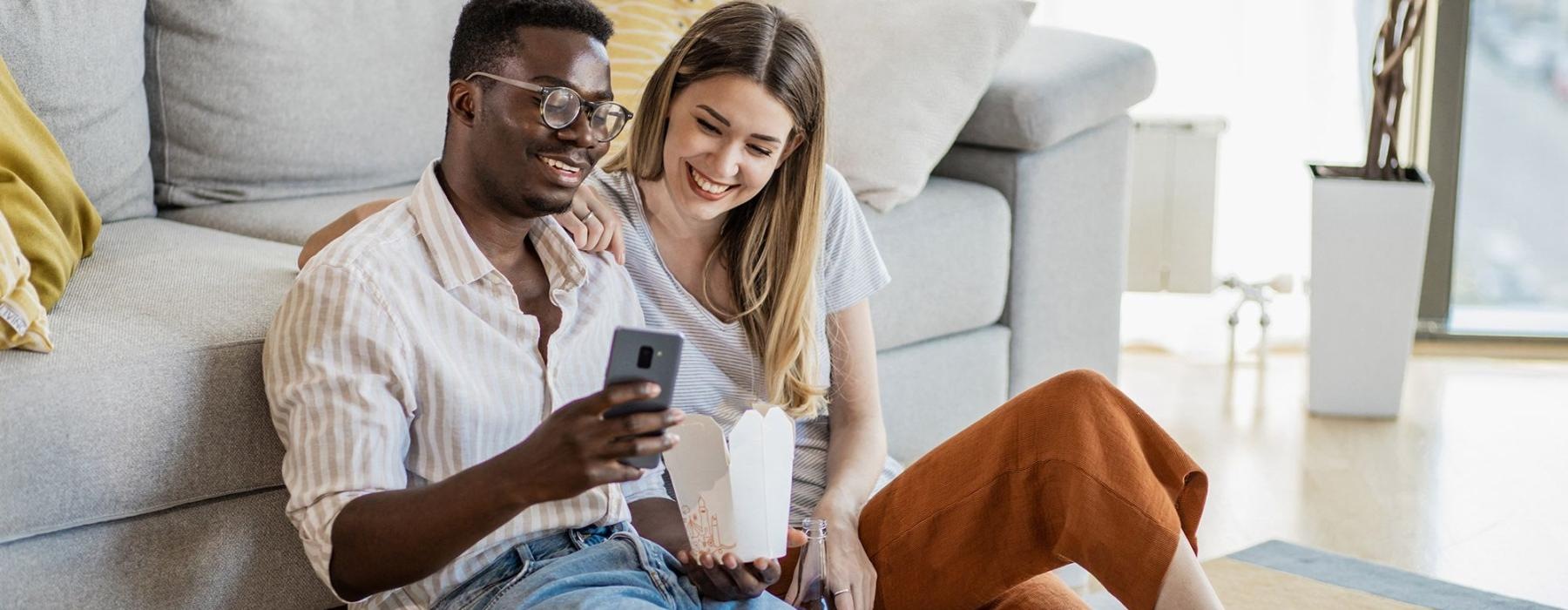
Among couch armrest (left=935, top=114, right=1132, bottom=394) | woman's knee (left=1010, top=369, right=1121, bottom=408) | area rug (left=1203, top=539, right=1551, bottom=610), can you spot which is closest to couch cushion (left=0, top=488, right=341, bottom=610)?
woman's knee (left=1010, top=369, right=1121, bottom=408)

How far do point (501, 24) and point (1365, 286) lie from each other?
2.07 metres

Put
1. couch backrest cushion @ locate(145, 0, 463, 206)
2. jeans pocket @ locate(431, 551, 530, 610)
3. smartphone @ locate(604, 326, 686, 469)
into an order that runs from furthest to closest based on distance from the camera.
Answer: couch backrest cushion @ locate(145, 0, 463, 206), jeans pocket @ locate(431, 551, 530, 610), smartphone @ locate(604, 326, 686, 469)

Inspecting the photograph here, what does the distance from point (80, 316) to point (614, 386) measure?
675 millimetres

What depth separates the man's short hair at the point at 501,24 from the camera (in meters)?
1.24

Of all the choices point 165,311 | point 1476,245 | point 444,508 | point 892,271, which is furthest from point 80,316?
point 1476,245

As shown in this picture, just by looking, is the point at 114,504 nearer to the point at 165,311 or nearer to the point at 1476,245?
the point at 165,311

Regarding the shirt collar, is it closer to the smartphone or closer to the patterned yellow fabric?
the smartphone

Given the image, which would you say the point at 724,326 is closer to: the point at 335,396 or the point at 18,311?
the point at 335,396

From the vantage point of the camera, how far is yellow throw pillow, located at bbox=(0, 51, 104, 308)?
4.78 feet

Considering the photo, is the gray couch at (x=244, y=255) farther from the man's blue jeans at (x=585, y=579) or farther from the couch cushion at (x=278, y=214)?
the man's blue jeans at (x=585, y=579)

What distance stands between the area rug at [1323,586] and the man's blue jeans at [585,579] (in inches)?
38.3

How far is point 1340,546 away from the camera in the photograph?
2236 mm

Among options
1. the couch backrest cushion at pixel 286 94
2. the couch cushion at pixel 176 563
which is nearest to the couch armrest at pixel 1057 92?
the couch backrest cushion at pixel 286 94

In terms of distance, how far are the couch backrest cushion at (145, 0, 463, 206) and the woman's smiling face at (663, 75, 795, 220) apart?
84 cm
